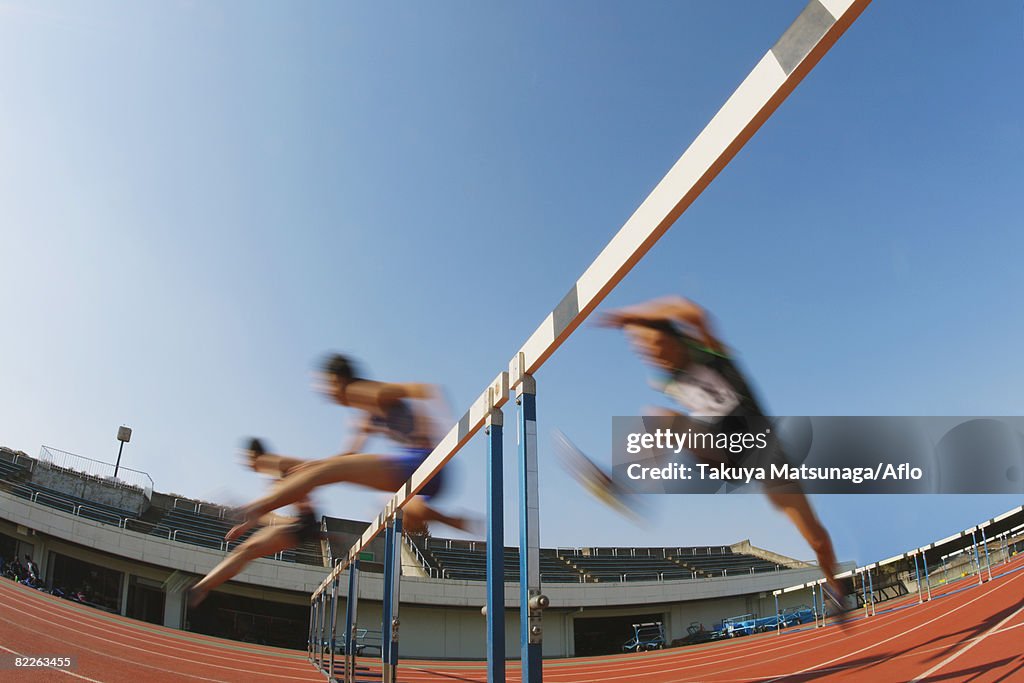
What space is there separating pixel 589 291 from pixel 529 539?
95cm

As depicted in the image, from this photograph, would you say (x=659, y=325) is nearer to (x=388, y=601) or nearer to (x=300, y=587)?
(x=388, y=601)

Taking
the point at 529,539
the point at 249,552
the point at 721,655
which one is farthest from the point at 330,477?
the point at 721,655

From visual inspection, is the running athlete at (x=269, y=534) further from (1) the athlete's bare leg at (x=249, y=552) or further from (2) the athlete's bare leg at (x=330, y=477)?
(2) the athlete's bare leg at (x=330, y=477)

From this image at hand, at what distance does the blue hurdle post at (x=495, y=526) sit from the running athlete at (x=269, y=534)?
187 inches

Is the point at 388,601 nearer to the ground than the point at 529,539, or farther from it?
A: nearer to the ground

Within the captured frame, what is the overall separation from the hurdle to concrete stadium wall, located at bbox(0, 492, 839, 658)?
13328 millimetres

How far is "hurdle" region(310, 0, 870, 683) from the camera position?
1.42m

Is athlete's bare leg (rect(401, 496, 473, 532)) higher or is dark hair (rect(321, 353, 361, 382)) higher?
dark hair (rect(321, 353, 361, 382))

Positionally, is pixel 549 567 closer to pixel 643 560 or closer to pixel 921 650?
pixel 643 560

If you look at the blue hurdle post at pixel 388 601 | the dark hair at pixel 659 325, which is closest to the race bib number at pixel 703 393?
Result: the dark hair at pixel 659 325

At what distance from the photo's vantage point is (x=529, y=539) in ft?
8.10

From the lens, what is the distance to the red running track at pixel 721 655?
496 centimetres

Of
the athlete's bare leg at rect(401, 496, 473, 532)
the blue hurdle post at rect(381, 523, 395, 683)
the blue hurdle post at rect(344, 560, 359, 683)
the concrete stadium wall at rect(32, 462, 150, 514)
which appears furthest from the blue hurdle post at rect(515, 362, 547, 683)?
the concrete stadium wall at rect(32, 462, 150, 514)

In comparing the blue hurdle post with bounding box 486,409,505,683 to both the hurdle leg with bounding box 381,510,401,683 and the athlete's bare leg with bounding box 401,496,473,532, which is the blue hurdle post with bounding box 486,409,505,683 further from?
the athlete's bare leg with bounding box 401,496,473,532
